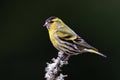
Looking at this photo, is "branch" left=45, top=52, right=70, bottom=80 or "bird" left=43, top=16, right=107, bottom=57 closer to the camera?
"branch" left=45, top=52, right=70, bottom=80

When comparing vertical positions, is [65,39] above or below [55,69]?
above

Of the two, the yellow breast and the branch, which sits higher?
the yellow breast

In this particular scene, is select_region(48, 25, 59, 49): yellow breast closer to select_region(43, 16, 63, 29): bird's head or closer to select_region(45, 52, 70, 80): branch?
select_region(43, 16, 63, 29): bird's head

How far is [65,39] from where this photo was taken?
196 cm

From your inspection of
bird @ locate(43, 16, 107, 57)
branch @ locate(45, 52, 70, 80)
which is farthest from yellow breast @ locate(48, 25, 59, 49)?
branch @ locate(45, 52, 70, 80)

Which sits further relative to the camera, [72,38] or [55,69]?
[72,38]

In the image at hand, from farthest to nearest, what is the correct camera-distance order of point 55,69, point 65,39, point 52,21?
1. point 65,39
2. point 52,21
3. point 55,69

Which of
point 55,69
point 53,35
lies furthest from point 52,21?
point 55,69

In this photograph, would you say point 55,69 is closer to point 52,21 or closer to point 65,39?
point 52,21

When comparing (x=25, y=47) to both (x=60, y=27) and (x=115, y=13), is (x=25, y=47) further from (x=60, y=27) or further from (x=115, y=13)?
(x=60, y=27)

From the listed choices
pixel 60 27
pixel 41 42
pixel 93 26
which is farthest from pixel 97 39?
pixel 60 27

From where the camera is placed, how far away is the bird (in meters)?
1.80

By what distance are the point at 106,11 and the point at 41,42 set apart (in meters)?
0.71

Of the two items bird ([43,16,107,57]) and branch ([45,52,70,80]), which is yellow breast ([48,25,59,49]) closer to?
bird ([43,16,107,57])
